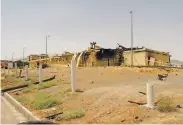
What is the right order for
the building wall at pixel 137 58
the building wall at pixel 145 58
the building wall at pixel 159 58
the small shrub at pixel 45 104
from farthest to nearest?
the building wall at pixel 159 58 < the building wall at pixel 137 58 < the building wall at pixel 145 58 < the small shrub at pixel 45 104

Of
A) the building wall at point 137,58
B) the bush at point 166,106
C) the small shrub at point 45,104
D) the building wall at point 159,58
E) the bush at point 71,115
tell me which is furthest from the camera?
the building wall at point 159,58

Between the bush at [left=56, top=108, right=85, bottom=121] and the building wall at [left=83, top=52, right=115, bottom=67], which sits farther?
the building wall at [left=83, top=52, right=115, bottom=67]

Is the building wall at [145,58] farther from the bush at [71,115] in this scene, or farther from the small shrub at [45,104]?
the bush at [71,115]

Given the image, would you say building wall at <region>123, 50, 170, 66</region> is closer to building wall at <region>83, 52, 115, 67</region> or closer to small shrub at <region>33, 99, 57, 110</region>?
building wall at <region>83, 52, 115, 67</region>

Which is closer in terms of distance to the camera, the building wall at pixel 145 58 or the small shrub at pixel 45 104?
the small shrub at pixel 45 104

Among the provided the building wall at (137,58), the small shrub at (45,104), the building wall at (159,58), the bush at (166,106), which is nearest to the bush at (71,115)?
the bush at (166,106)

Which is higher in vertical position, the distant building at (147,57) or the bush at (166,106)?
the distant building at (147,57)

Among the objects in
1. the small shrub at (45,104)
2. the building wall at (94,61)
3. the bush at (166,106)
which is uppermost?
the building wall at (94,61)

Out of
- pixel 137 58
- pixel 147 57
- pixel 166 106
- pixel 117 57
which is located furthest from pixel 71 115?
pixel 117 57

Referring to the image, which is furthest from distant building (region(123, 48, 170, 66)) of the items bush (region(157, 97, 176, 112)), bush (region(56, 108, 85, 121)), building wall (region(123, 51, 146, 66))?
bush (region(157, 97, 176, 112))

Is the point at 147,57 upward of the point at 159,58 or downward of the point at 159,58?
upward

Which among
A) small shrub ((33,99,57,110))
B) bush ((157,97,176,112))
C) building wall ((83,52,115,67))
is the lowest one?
small shrub ((33,99,57,110))

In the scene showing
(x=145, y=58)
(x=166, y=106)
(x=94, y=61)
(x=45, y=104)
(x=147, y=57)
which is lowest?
(x=45, y=104)

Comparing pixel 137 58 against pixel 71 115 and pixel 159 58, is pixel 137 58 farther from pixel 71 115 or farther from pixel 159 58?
pixel 71 115
